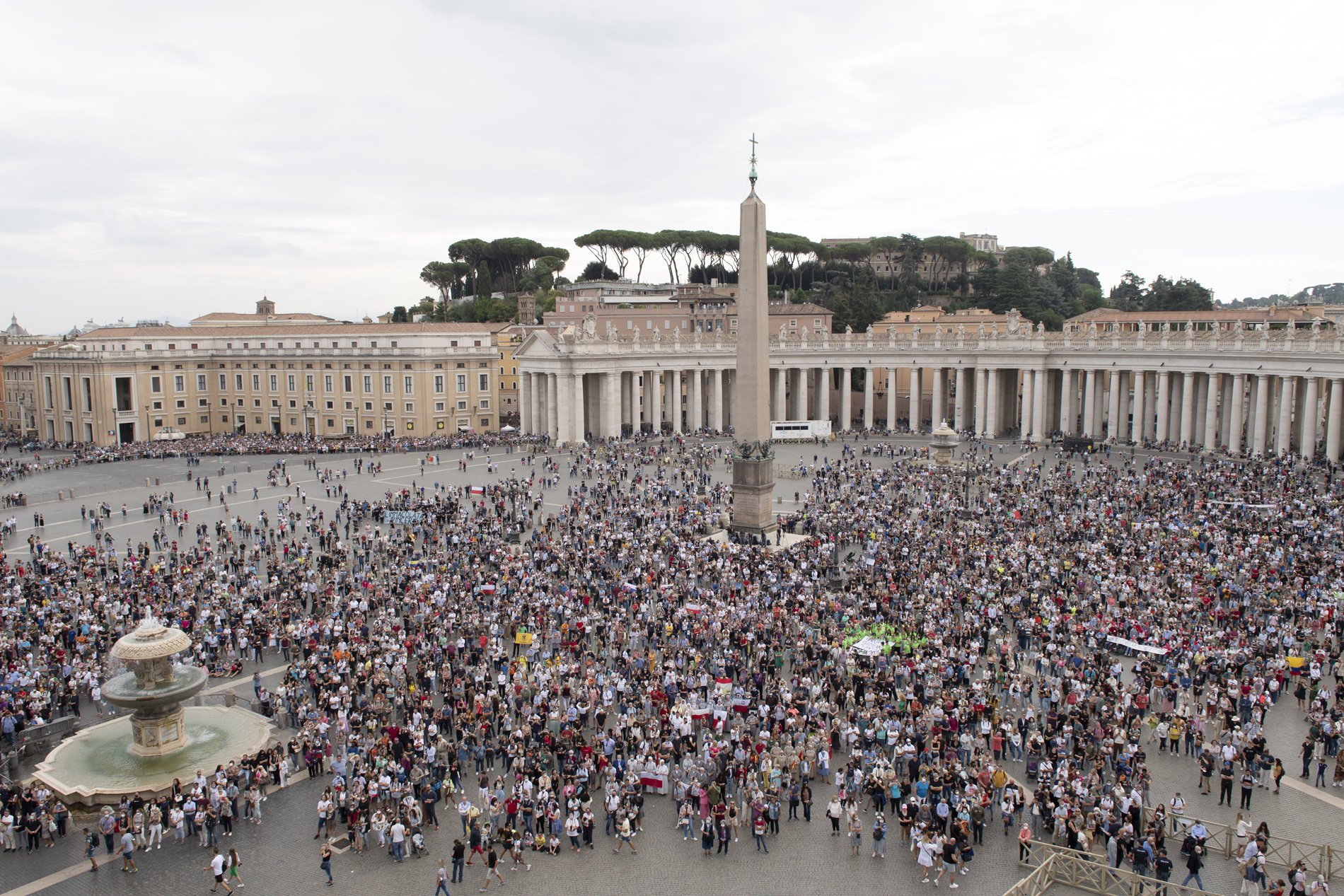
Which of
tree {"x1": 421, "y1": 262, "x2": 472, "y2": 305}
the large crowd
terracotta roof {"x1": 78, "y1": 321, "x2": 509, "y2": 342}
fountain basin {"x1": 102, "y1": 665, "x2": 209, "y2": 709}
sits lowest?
the large crowd

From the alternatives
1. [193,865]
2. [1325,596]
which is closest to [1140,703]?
[1325,596]

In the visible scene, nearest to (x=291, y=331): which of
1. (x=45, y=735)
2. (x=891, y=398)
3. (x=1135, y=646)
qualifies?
(x=891, y=398)

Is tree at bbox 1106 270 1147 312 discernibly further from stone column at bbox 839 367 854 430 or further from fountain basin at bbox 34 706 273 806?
fountain basin at bbox 34 706 273 806

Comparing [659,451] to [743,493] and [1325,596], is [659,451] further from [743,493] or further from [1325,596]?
[1325,596]

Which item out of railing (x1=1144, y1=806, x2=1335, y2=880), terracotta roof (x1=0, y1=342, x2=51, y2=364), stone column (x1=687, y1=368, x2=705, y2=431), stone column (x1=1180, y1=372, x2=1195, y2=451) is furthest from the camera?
terracotta roof (x1=0, y1=342, x2=51, y2=364)

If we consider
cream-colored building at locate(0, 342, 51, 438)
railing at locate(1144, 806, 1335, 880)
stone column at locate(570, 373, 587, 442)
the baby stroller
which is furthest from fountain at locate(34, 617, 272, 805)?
cream-colored building at locate(0, 342, 51, 438)

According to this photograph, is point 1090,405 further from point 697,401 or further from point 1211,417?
point 697,401
